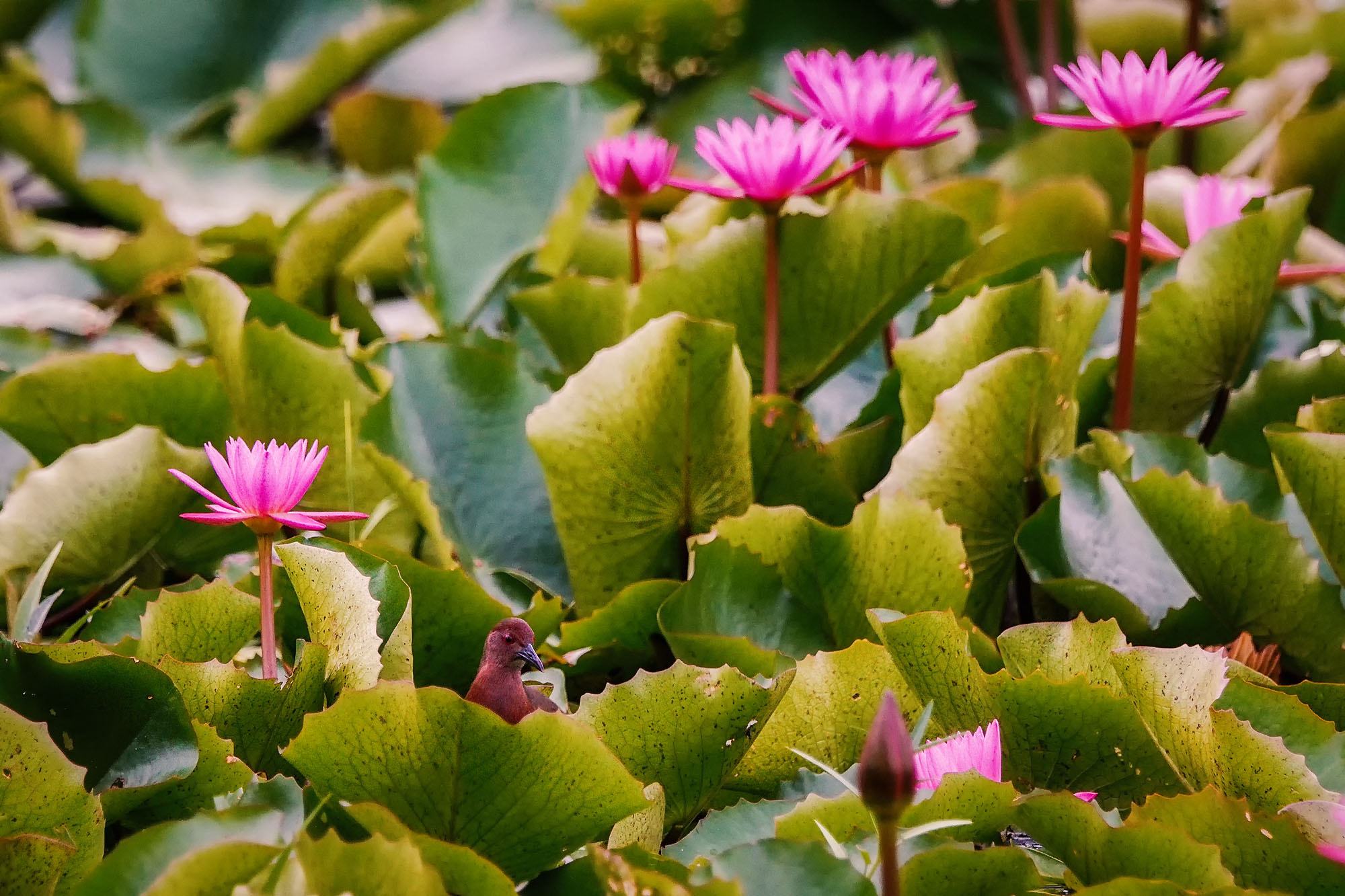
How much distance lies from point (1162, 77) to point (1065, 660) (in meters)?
0.31

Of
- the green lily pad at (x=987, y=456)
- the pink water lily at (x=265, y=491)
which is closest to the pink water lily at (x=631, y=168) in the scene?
the green lily pad at (x=987, y=456)

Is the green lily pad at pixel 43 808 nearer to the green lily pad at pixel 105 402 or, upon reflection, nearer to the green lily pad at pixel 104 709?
the green lily pad at pixel 104 709

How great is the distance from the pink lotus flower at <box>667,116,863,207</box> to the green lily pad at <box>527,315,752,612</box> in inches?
4.0

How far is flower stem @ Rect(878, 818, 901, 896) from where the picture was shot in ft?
1.38

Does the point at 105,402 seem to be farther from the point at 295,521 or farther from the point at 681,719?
the point at 681,719

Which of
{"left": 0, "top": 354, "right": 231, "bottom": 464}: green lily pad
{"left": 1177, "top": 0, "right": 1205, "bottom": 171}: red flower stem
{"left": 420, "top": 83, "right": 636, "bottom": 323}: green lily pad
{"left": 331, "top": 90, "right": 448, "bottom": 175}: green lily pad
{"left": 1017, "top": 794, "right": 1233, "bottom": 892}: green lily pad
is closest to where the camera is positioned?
{"left": 1017, "top": 794, "right": 1233, "bottom": 892}: green lily pad

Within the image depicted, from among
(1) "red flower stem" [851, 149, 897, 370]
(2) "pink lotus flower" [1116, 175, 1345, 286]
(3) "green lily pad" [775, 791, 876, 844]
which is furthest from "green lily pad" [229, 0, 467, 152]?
(3) "green lily pad" [775, 791, 876, 844]

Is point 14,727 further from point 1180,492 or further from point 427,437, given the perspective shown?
point 1180,492

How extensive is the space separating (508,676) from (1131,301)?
42 centimetres

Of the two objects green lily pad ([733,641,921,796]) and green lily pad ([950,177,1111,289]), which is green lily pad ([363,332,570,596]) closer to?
green lily pad ([733,641,921,796])

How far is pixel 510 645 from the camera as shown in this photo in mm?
649

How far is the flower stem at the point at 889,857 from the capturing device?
0.42m

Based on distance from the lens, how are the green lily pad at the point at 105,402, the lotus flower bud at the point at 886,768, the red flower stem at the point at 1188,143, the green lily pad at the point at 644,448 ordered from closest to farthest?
the lotus flower bud at the point at 886,768 < the green lily pad at the point at 644,448 < the green lily pad at the point at 105,402 < the red flower stem at the point at 1188,143

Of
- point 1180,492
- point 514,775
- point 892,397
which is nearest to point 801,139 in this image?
point 892,397
